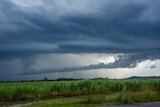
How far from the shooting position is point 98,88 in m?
56.2

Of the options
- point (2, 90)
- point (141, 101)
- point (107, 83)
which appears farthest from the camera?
point (107, 83)

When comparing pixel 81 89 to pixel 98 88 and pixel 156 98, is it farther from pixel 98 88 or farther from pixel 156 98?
pixel 156 98

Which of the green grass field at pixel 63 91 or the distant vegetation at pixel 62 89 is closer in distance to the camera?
the green grass field at pixel 63 91

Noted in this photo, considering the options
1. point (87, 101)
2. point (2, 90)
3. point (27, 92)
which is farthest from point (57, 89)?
point (87, 101)

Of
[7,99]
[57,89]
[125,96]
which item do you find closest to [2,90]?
[7,99]

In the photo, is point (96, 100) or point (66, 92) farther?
point (66, 92)

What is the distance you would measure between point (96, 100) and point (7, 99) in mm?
20051

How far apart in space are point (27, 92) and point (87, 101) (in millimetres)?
20242

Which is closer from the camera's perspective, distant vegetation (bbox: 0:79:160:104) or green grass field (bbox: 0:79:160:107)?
green grass field (bbox: 0:79:160:107)

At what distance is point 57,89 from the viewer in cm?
5384

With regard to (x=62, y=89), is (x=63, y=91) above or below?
below

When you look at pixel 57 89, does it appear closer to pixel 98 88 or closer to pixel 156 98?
pixel 98 88

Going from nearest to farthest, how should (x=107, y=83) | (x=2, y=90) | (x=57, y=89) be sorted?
(x=2, y=90) < (x=57, y=89) < (x=107, y=83)

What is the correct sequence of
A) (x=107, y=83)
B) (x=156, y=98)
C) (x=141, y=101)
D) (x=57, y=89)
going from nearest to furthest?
1. (x=141, y=101)
2. (x=156, y=98)
3. (x=57, y=89)
4. (x=107, y=83)
